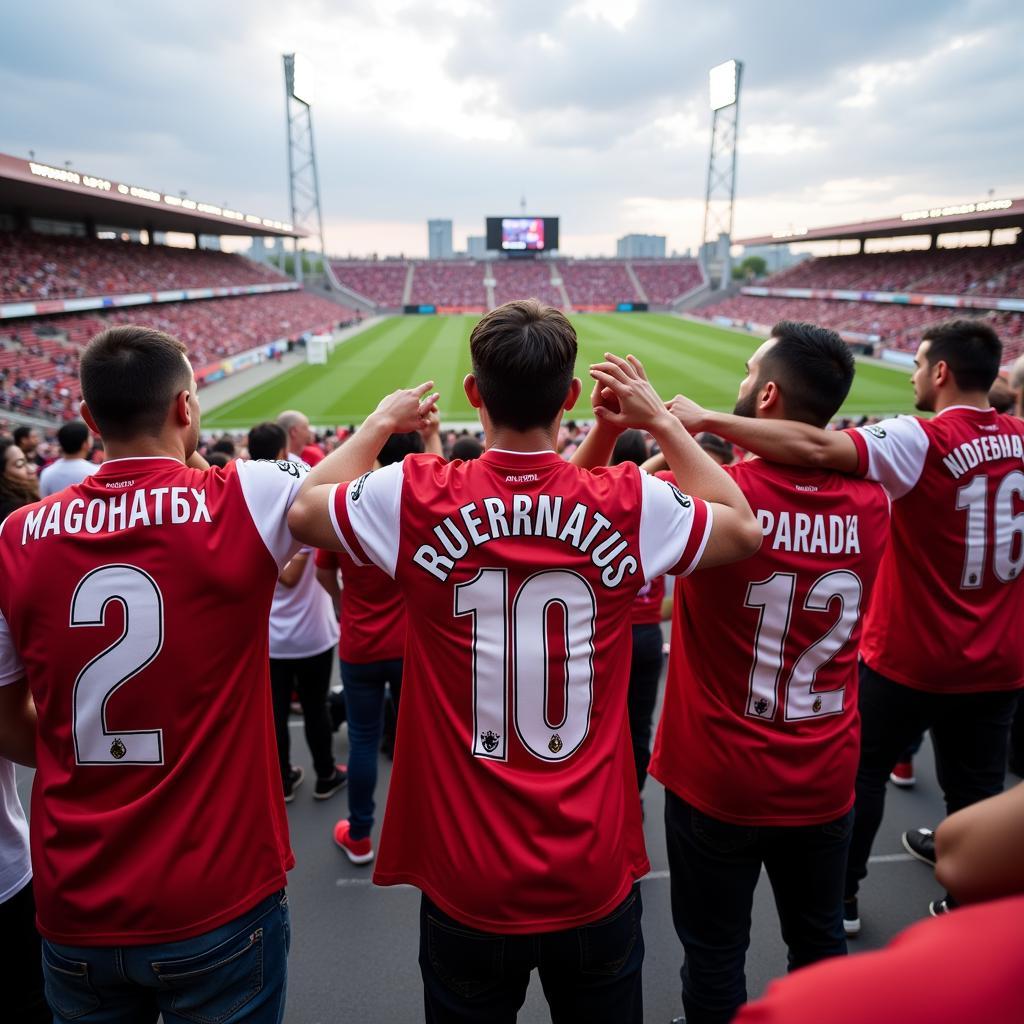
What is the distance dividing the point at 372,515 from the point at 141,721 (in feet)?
2.61

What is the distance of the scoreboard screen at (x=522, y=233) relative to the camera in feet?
237

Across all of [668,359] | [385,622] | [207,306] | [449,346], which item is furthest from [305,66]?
[385,622]

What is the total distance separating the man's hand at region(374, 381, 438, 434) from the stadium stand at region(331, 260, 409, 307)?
248 ft

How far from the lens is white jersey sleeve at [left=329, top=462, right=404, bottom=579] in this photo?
5.71 ft

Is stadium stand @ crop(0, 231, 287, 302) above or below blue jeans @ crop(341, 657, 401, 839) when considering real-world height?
above

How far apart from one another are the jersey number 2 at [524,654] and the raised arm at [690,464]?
0.40 m

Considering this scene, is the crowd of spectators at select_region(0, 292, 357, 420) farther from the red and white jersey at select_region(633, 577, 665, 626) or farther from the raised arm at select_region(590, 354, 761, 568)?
the raised arm at select_region(590, 354, 761, 568)

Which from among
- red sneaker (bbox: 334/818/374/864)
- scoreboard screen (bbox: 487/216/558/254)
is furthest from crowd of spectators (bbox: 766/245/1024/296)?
red sneaker (bbox: 334/818/374/864)

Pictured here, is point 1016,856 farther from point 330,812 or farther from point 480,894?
point 330,812

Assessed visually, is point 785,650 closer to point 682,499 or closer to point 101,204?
point 682,499

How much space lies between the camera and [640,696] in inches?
165

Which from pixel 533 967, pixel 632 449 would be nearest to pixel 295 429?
pixel 632 449

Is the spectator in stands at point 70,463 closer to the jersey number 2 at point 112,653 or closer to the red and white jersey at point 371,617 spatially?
the red and white jersey at point 371,617

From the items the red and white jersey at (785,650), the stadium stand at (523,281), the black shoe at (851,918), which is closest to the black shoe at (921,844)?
the black shoe at (851,918)
